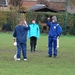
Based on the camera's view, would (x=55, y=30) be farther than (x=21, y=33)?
Yes

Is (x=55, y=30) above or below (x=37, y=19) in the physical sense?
above

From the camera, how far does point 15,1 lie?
59.8 m

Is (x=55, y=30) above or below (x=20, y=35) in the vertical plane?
below

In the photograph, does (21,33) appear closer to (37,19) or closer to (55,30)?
(55,30)

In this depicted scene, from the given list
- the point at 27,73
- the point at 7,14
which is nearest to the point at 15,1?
the point at 7,14

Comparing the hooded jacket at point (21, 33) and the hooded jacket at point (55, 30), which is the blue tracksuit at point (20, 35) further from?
the hooded jacket at point (55, 30)

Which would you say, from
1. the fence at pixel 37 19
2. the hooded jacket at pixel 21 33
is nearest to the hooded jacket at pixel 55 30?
the hooded jacket at pixel 21 33

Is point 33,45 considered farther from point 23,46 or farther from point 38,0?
point 38,0

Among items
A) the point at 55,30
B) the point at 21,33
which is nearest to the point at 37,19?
the point at 55,30

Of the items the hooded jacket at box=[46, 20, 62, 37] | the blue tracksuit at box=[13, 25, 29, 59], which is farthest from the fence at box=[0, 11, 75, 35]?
the blue tracksuit at box=[13, 25, 29, 59]

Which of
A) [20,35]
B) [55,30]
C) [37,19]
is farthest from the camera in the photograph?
[37,19]

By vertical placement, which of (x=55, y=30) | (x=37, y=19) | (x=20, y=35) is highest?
(x=20, y=35)

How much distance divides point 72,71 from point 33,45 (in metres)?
8.01

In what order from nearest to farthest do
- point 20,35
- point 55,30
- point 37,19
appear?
point 20,35, point 55,30, point 37,19
